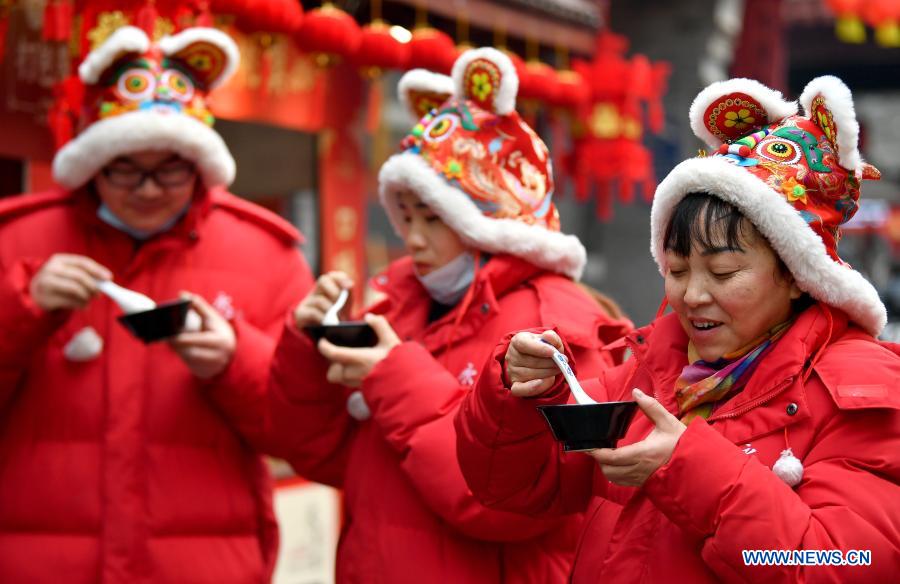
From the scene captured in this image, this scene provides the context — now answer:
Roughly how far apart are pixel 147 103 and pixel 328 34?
135 centimetres

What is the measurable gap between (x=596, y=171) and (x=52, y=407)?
12.9ft

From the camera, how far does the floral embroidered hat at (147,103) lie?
3389mm

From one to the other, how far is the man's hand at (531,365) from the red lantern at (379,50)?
296cm

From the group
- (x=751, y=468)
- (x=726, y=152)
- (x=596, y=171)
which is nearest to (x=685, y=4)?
(x=596, y=171)

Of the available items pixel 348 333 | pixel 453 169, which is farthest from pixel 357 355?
pixel 453 169

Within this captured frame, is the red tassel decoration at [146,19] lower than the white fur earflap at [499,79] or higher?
higher

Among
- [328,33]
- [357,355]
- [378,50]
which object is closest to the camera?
[357,355]

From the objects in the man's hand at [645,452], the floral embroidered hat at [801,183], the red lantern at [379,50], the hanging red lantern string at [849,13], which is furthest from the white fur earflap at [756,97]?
the hanging red lantern string at [849,13]

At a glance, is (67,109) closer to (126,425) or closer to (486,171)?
(126,425)

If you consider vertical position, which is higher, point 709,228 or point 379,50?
point 379,50

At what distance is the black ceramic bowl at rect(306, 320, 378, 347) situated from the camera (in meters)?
2.98

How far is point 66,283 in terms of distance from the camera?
10.5 feet

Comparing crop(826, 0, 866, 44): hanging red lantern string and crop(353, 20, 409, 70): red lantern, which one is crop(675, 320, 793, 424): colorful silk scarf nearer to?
crop(353, 20, 409, 70): red lantern

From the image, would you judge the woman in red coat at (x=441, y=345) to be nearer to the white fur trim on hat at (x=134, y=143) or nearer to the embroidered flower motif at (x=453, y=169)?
the embroidered flower motif at (x=453, y=169)
